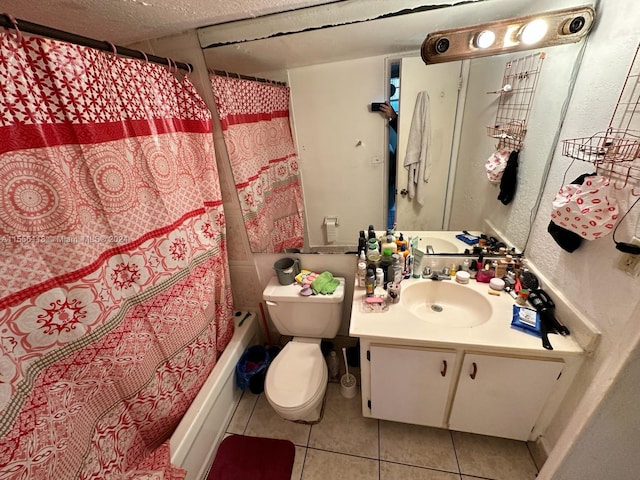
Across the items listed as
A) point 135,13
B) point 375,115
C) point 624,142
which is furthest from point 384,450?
point 135,13

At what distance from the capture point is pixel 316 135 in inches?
53.7

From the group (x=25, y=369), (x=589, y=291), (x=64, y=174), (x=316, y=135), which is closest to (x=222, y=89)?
(x=316, y=135)

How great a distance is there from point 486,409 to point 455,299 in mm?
515

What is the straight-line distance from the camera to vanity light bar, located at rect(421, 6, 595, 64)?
0.90 metres

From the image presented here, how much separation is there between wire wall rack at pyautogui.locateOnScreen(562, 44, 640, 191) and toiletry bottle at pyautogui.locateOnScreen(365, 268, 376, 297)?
0.91 meters

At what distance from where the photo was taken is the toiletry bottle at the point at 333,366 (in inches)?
68.6

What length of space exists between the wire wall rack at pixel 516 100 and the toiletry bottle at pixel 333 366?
1.58 meters

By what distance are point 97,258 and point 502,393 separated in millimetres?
1739

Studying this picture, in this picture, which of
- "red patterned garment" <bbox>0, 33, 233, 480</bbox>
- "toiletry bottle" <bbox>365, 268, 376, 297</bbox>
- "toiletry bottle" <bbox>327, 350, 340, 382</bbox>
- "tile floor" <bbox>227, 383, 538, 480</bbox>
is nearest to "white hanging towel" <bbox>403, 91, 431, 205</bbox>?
"toiletry bottle" <bbox>365, 268, 376, 297</bbox>

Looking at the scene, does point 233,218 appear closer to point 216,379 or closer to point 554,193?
point 216,379

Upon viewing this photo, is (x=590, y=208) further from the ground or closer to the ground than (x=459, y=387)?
further from the ground

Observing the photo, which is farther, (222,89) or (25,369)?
(222,89)

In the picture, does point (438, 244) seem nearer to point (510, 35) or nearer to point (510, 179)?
point (510, 179)

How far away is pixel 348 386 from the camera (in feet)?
5.42
